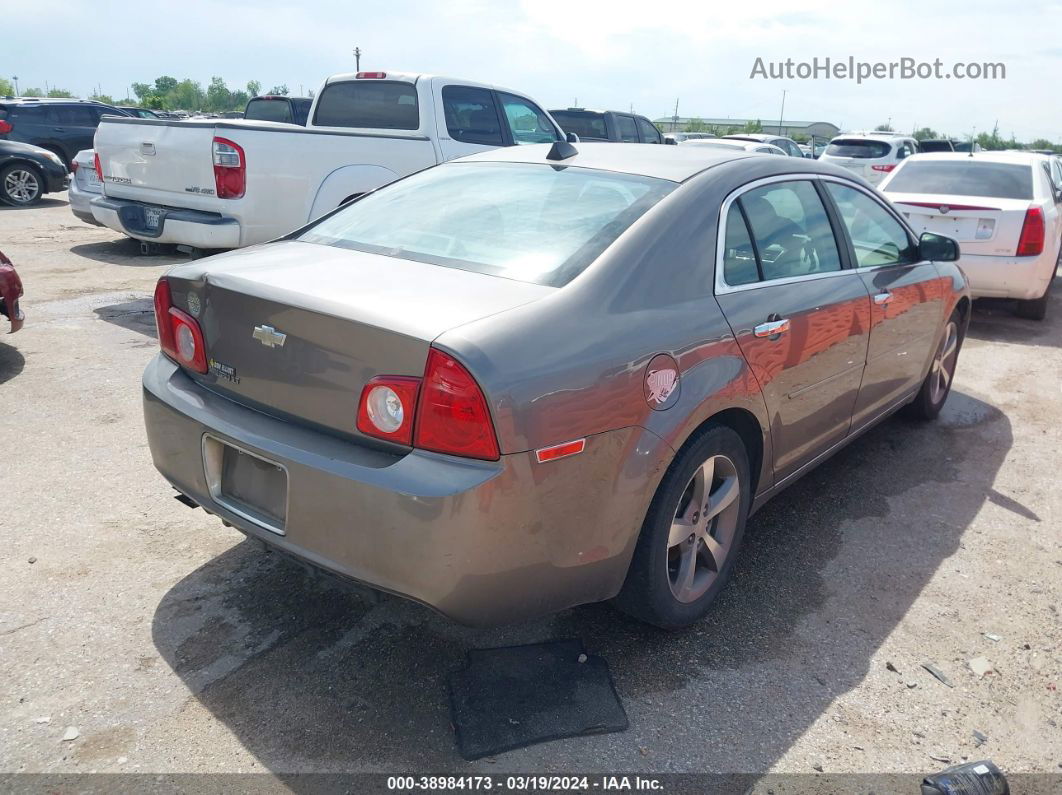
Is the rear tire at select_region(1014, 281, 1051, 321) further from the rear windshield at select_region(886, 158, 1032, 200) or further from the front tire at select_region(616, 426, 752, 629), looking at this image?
the front tire at select_region(616, 426, 752, 629)

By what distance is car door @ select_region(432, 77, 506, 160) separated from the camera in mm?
8211

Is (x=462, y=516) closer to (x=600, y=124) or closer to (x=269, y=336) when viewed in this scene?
(x=269, y=336)

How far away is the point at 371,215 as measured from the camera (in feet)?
11.3

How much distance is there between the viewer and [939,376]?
529 cm

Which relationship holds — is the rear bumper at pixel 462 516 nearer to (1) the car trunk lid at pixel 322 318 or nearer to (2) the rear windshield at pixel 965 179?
(1) the car trunk lid at pixel 322 318

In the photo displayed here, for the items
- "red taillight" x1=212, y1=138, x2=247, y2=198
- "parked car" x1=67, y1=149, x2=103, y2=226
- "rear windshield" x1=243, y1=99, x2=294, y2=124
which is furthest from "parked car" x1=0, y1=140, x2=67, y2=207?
"red taillight" x1=212, y1=138, x2=247, y2=198

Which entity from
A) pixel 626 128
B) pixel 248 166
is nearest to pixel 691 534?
pixel 248 166

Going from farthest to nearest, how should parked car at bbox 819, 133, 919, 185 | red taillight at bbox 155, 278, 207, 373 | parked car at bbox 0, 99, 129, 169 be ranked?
parked car at bbox 0, 99, 129, 169, parked car at bbox 819, 133, 919, 185, red taillight at bbox 155, 278, 207, 373

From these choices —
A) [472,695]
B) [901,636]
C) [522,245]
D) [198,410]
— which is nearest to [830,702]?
[901,636]

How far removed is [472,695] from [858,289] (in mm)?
2476

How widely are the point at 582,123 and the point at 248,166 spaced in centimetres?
900

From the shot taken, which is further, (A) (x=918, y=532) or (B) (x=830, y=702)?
(A) (x=918, y=532)

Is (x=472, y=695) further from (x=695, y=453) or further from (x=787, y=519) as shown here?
(x=787, y=519)

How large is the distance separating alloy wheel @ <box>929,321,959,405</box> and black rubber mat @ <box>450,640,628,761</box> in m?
3.31
